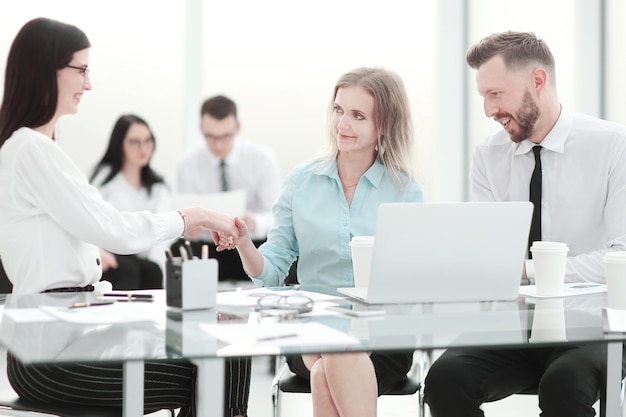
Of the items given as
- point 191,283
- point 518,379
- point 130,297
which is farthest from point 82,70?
point 518,379

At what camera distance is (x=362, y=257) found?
1.94 meters

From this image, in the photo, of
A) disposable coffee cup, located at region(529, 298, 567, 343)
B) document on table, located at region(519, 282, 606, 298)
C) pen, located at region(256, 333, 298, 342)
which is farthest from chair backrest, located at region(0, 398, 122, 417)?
document on table, located at region(519, 282, 606, 298)

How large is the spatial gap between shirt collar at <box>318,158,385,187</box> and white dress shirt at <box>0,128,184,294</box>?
0.77 meters

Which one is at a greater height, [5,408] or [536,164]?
[536,164]

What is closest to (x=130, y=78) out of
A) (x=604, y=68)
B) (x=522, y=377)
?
(x=604, y=68)

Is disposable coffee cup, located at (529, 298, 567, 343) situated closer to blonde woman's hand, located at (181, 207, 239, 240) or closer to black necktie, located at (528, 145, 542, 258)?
black necktie, located at (528, 145, 542, 258)

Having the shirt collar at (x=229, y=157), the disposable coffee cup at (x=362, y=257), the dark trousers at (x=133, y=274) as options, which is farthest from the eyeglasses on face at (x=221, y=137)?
the disposable coffee cup at (x=362, y=257)

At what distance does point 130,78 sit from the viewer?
5.92 meters

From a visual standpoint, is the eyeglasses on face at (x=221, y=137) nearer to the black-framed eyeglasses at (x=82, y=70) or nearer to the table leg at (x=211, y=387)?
the black-framed eyeglasses at (x=82, y=70)

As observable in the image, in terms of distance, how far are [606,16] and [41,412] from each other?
3.72 meters

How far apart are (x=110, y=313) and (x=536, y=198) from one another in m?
1.41

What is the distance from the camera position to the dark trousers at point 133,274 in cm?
479

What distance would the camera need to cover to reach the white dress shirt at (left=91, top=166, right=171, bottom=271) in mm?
5062

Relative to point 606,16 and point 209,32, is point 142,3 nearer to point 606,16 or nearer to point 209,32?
point 209,32
